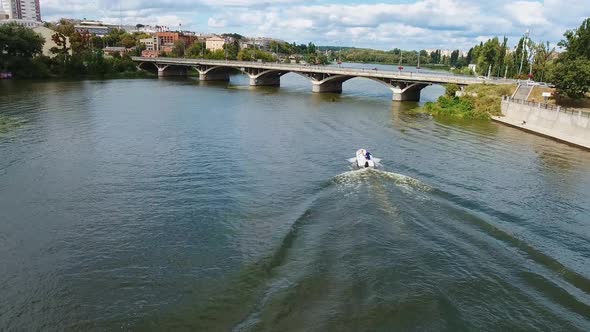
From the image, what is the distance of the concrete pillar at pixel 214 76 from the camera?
4788 inches

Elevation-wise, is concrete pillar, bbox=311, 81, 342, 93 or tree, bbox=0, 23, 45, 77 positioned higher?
tree, bbox=0, 23, 45, 77

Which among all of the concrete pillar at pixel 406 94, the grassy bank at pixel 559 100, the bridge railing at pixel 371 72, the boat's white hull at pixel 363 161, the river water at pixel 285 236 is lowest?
the river water at pixel 285 236

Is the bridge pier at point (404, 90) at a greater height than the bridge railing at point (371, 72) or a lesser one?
lesser

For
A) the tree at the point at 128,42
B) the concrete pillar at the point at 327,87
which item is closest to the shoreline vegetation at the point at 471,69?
the concrete pillar at the point at 327,87

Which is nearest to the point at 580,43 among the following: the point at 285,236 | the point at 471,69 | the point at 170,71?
the point at 285,236

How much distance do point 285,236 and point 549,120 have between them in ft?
138

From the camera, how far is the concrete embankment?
44.3 metres

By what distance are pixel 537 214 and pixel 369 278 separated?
1303 cm

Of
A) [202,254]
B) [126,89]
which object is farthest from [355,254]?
[126,89]

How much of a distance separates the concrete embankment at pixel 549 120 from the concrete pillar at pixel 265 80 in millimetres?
61330

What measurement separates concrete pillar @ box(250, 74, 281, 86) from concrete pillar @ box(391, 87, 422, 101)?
3857 centimetres

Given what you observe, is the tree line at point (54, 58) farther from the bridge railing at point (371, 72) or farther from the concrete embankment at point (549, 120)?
the concrete embankment at point (549, 120)

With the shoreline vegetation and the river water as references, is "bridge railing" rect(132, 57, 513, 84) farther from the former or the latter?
the river water

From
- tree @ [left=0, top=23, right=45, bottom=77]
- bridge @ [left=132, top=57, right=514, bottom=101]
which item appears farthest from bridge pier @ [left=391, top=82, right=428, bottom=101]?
tree @ [left=0, top=23, right=45, bottom=77]
